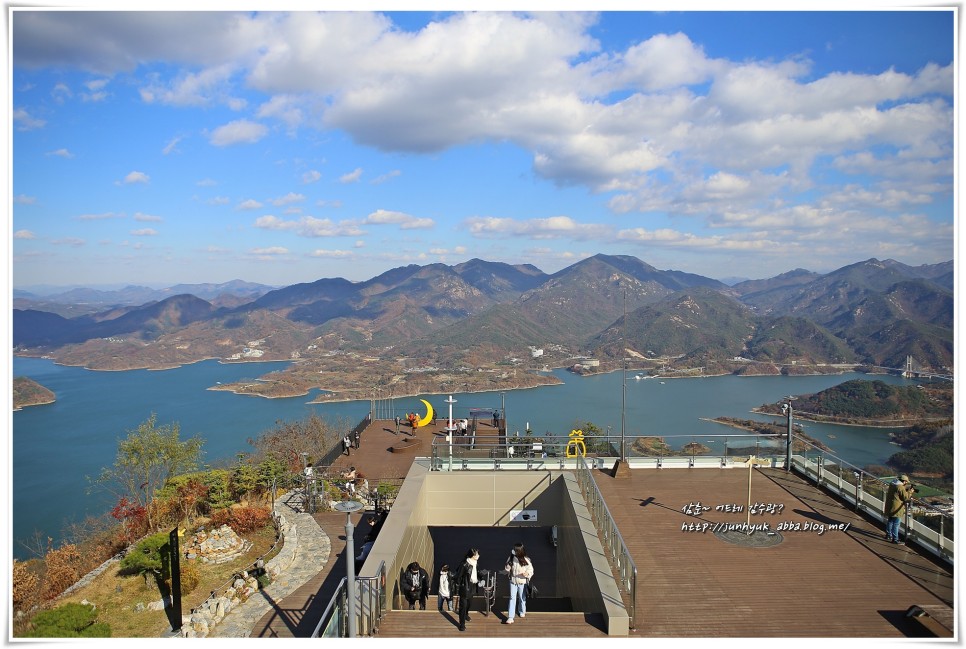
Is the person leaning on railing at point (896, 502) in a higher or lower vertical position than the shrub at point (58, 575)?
higher

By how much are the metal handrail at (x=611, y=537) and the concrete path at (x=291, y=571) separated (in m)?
4.88

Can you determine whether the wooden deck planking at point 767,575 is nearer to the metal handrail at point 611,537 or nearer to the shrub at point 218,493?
the metal handrail at point 611,537

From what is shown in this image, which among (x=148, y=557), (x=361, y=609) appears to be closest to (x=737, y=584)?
(x=361, y=609)

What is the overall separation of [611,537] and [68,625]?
7246mm

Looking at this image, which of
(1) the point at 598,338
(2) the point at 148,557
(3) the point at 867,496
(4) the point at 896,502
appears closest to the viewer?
(4) the point at 896,502

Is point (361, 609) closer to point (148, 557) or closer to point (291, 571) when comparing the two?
point (291, 571)

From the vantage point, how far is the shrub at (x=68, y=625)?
7.87 meters

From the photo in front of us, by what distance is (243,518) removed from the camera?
13.0 m

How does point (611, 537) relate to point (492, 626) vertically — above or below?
above

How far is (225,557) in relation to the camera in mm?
11789

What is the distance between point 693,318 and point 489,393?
6658 cm

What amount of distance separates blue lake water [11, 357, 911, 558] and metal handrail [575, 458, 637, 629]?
98.7 ft

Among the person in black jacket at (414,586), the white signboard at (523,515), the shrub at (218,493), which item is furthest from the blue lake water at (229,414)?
the person in black jacket at (414,586)

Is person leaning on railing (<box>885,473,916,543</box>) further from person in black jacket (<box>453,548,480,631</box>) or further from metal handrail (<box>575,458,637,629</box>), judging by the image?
person in black jacket (<box>453,548,480,631</box>)
